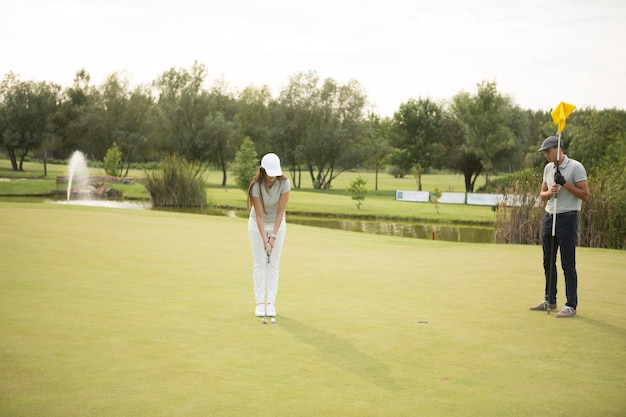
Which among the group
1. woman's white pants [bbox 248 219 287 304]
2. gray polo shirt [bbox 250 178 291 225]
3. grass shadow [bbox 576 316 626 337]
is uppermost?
gray polo shirt [bbox 250 178 291 225]

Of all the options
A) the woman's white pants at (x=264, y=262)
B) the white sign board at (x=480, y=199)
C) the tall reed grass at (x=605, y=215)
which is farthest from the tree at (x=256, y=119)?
the woman's white pants at (x=264, y=262)

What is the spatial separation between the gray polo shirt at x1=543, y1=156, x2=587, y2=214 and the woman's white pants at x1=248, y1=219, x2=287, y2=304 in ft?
12.1

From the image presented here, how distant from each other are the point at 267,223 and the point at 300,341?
1726 mm

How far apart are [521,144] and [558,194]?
250 feet

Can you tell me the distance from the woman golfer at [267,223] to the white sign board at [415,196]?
171ft

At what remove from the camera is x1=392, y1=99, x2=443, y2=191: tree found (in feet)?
264

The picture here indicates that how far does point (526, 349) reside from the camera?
702cm

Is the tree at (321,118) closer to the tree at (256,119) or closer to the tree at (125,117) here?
the tree at (256,119)

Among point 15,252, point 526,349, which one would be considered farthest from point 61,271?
point 526,349

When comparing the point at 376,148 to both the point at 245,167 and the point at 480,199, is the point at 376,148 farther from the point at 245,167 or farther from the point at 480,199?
the point at 245,167

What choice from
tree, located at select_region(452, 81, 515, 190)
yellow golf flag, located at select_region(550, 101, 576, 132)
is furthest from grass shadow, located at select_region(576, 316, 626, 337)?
tree, located at select_region(452, 81, 515, 190)

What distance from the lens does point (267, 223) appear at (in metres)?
8.27

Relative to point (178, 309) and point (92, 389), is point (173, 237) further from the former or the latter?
point (92, 389)

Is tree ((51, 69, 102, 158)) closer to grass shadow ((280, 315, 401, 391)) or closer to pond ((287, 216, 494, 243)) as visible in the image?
pond ((287, 216, 494, 243))
